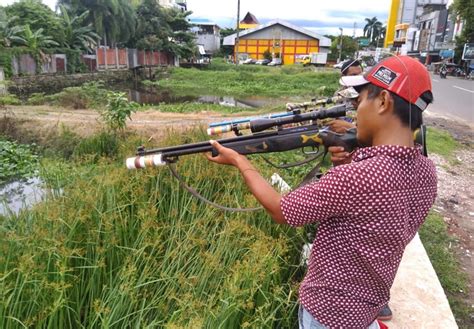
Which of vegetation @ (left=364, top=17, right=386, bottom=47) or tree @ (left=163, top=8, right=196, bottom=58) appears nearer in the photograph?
tree @ (left=163, top=8, right=196, bottom=58)

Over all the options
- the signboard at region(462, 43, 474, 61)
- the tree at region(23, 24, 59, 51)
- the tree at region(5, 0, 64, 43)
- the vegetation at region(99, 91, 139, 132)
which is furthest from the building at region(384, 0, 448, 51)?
the vegetation at region(99, 91, 139, 132)

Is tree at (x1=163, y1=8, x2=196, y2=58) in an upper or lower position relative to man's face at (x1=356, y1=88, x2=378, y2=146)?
upper

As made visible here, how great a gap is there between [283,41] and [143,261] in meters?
50.5

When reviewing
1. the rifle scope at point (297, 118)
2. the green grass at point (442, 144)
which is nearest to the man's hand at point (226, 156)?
the rifle scope at point (297, 118)

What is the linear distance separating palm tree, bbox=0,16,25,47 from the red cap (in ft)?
64.7

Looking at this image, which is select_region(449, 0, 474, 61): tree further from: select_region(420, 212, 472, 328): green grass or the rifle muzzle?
the rifle muzzle

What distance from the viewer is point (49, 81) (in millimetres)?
19344

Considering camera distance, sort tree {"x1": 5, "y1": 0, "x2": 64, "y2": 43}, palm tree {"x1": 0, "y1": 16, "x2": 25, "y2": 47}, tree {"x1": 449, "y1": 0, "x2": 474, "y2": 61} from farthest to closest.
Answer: tree {"x1": 449, "y1": 0, "x2": 474, "y2": 61}, tree {"x1": 5, "y1": 0, "x2": 64, "y2": 43}, palm tree {"x1": 0, "y1": 16, "x2": 25, "y2": 47}

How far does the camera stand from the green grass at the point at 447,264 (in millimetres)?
3105

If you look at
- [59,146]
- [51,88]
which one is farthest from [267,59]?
[59,146]

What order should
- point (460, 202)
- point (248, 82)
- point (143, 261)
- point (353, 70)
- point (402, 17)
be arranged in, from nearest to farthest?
point (143, 261) < point (353, 70) < point (460, 202) < point (248, 82) < point (402, 17)

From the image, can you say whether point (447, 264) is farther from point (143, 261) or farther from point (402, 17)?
point (402, 17)

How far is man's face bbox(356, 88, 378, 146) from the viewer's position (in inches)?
50.6

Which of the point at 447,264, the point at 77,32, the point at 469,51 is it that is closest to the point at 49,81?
the point at 77,32
